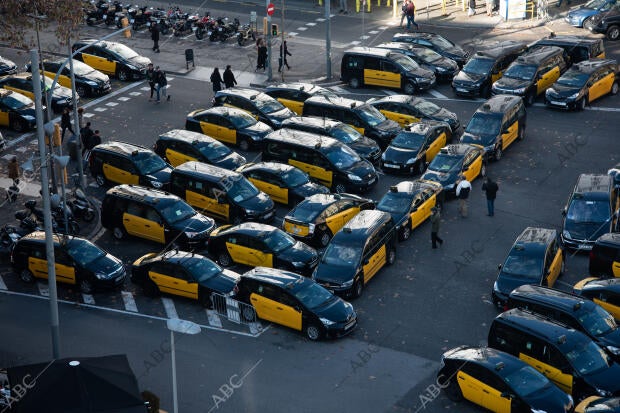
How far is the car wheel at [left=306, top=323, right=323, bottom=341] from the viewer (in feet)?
89.1

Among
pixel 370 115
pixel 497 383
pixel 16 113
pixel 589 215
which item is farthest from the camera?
pixel 16 113

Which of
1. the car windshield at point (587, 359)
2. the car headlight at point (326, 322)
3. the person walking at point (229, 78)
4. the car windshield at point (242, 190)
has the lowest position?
the car headlight at point (326, 322)

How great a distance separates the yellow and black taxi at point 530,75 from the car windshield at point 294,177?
11965mm

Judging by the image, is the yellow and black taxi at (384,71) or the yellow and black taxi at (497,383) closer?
the yellow and black taxi at (497,383)

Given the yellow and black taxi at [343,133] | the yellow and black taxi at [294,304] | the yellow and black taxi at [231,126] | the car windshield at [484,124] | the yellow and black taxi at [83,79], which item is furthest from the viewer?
the yellow and black taxi at [83,79]

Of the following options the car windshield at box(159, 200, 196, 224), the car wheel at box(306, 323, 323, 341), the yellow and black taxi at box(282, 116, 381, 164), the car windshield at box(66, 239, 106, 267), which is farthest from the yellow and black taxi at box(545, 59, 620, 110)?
the car windshield at box(66, 239, 106, 267)

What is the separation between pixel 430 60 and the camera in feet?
155

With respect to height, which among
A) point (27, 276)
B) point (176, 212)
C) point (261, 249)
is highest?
point (176, 212)

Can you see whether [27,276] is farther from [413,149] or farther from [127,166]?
[413,149]

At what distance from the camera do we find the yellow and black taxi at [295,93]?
4272 centimetres

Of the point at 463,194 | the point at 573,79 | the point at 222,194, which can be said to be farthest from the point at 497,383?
the point at 573,79

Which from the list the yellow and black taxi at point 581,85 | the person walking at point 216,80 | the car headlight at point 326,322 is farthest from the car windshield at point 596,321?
the person walking at point 216,80

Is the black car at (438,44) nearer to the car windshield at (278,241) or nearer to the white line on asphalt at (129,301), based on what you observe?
the car windshield at (278,241)

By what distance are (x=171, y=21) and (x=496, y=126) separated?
23601mm
